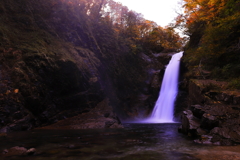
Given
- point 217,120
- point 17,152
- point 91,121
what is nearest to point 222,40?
point 217,120

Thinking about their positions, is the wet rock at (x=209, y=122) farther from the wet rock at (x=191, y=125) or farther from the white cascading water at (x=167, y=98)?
the white cascading water at (x=167, y=98)

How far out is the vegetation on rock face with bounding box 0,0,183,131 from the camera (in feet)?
29.8

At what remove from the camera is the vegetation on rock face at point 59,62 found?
909cm

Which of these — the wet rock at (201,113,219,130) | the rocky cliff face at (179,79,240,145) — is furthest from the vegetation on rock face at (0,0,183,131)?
the wet rock at (201,113,219,130)

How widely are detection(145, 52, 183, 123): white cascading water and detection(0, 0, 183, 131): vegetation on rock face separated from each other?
2.73m

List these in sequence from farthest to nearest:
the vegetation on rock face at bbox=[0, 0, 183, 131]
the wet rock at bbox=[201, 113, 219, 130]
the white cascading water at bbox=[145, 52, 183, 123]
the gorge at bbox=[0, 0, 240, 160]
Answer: the white cascading water at bbox=[145, 52, 183, 123] < the vegetation on rock face at bbox=[0, 0, 183, 131] < the wet rock at bbox=[201, 113, 219, 130] < the gorge at bbox=[0, 0, 240, 160]

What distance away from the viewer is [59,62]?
11.7 metres

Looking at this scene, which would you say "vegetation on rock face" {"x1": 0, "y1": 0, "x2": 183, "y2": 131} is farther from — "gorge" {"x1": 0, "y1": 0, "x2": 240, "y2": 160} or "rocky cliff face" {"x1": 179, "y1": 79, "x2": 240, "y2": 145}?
"rocky cliff face" {"x1": 179, "y1": 79, "x2": 240, "y2": 145}

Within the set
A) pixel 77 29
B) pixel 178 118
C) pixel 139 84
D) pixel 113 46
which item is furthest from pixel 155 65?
pixel 77 29

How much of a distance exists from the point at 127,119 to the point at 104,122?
6876 mm

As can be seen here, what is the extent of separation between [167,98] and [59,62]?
11.9m

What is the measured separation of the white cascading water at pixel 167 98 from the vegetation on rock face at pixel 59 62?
2726mm

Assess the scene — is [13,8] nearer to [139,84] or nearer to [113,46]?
[113,46]

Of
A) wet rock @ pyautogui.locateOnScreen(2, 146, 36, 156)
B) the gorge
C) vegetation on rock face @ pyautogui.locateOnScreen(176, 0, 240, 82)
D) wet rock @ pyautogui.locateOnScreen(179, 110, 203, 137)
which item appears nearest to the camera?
wet rock @ pyautogui.locateOnScreen(2, 146, 36, 156)
